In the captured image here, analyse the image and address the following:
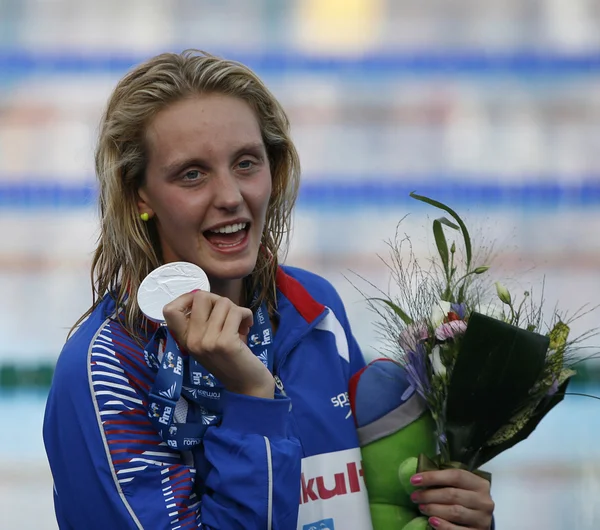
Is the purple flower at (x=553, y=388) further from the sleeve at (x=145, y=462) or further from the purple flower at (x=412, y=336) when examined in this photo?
the sleeve at (x=145, y=462)

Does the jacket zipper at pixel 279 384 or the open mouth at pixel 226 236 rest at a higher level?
the open mouth at pixel 226 236

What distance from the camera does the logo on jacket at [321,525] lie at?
48.2 inches

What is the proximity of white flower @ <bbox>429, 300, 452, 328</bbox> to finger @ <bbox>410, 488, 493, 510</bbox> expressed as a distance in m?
0.22

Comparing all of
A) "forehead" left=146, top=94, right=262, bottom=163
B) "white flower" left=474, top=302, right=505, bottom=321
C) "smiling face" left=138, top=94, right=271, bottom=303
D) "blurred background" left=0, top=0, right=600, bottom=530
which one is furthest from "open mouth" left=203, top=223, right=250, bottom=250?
"blurred background" left=0, top=0, right=600, bottom=530

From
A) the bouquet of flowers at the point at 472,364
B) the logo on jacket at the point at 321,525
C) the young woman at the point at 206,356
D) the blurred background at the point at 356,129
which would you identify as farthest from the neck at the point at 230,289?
the blurred background at the point at 356,129

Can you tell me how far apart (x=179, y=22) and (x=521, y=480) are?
179 centimetres

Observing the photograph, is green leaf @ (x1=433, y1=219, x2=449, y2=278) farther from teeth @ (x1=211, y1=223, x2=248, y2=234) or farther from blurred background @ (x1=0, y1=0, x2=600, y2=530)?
blurred background @ (x1=0, y1=0, x2=600, y2=530)

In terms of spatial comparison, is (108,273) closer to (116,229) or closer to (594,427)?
(116,229)

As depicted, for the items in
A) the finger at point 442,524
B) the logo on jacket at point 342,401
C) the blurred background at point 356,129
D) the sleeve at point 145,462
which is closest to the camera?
the sleeve at point 145,462

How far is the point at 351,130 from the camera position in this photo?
2992 mm

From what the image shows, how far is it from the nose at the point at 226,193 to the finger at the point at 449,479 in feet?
1.45

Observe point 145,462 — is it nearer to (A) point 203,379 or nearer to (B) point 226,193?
(A) point 203,379

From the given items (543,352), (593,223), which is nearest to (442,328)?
(543,352)

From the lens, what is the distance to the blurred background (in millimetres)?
2846
